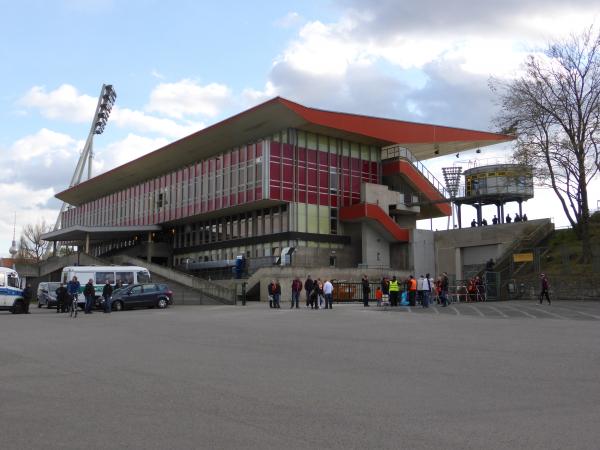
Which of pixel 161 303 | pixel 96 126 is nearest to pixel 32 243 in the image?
pixel 96 126

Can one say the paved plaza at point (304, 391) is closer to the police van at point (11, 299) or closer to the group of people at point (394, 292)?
the group of people at point (394, 292)

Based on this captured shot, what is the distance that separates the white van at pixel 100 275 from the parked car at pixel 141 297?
2050mm

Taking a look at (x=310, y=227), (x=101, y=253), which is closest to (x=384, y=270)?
(x=310, y=227)

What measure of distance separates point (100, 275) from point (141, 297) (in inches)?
134

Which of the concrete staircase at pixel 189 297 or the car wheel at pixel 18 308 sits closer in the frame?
the car wheel at pixel 18 308

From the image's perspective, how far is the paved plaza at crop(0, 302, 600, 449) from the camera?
5.75 meters

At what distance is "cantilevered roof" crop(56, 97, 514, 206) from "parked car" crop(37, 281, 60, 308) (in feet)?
58.9

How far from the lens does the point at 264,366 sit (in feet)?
33.7

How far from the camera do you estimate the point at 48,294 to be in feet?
125

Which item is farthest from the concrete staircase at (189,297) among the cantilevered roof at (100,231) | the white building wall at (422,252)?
the cantilevered roof at (100,231)

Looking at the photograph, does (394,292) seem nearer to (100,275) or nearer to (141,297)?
(141,297)

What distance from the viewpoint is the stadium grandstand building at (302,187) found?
48531 millimetres

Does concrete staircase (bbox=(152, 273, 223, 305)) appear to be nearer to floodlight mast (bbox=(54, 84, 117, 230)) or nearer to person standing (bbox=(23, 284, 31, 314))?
person standing (bbox=(23, 284, 31, 314))

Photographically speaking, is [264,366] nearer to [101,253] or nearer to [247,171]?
[247,171]
